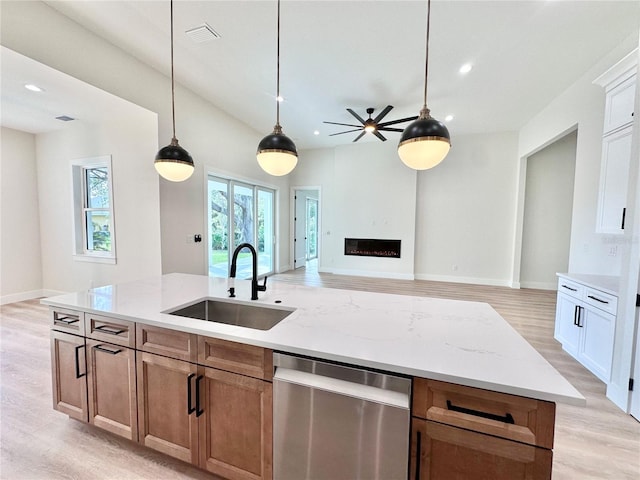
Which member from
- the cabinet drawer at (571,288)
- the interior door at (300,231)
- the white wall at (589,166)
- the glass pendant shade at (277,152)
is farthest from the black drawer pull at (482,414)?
the interior door at (300,231)

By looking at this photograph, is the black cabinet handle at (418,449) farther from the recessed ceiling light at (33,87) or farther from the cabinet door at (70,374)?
the recessed ceiling light at (33,87)

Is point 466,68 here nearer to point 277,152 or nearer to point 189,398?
point 277,152

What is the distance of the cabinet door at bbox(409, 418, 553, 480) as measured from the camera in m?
0.88

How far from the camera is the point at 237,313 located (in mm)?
1780

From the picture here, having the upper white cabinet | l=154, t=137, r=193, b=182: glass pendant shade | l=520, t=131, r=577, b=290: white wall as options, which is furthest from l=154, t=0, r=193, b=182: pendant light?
l=520, t=131, r=577, b=290: white wall

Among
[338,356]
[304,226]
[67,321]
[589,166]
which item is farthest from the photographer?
[304,226]

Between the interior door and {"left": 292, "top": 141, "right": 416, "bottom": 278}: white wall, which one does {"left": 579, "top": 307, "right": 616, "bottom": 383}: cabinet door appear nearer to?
{"left": 292, "top": 141, "right": 416, "bottom": 278}: white wall

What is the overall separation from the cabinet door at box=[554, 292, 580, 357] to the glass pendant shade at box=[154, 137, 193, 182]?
13.3 ft

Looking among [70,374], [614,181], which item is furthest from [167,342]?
[614,181]

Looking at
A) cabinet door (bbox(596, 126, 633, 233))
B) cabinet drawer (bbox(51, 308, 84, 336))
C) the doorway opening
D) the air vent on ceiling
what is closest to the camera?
cabinet drawer (bbox(51, 308, 84, 336))

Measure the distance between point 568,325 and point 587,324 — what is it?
39 cm

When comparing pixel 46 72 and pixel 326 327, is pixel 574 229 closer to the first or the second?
pixel 326 327

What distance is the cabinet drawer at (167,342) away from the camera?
4.39 ft

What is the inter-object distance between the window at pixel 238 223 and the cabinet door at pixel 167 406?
341 centimetres
